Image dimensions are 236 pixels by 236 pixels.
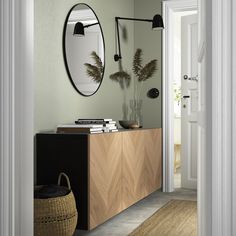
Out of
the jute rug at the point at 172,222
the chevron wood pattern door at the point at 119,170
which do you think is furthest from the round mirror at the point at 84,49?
the jute rug at the point at 172,222

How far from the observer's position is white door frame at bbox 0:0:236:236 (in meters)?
0.94

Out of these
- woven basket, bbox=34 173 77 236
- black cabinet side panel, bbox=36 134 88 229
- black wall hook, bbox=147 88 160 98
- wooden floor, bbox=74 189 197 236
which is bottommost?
wooden floor, bbox=74 189 197 236

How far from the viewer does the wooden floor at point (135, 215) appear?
2.88 meters

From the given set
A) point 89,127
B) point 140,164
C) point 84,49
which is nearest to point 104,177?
point 89,127

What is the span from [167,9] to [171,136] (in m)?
1.51

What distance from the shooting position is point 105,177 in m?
2.87

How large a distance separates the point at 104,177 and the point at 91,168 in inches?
9.7

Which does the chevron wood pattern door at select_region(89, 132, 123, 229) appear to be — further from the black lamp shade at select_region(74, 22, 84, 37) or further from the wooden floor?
the black lamp shade at select_region(74, 22, 84, 37)
